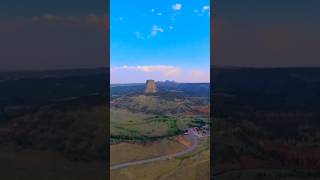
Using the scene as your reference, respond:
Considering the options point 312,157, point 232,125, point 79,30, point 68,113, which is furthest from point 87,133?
point 312,157

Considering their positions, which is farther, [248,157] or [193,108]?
[193,108]

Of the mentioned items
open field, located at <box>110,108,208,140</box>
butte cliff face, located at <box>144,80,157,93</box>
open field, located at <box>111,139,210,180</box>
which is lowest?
open field, located at <box>111,139,210,180</box>

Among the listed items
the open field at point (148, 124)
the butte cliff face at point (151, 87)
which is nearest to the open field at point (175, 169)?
the open field at point (148, 124)

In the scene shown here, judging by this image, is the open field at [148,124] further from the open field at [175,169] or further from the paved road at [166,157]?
the open field at [175,169]

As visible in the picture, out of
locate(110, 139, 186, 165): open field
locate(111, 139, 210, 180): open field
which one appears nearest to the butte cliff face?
locate(110, 139, 186, 165): open field

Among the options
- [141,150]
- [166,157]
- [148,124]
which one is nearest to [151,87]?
[148,124]

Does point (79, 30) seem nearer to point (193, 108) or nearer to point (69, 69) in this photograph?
point (69, 69)

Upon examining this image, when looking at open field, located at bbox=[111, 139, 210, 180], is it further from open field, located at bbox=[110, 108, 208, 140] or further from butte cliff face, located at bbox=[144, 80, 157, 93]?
butte cliff face, located at bbox=[144, 80, 157, 93]

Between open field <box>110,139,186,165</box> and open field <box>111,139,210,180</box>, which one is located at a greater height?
open field <box>110,139,186,165</box>
